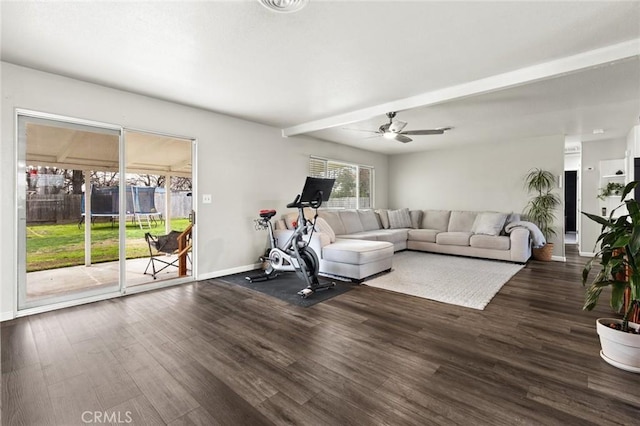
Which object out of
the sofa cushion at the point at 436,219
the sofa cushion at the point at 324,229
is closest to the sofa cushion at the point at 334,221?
the sofa cushion at the point at 324,229

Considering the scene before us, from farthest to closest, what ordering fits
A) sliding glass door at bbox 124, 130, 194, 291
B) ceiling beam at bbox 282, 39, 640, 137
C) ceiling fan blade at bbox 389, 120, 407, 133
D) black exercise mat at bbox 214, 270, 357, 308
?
1. ceiling fan blade at bbox 389, 120, 407, 133
2. sliding glass door at bbox 124, 130, 194, 291
3. black exercise mat at bbox 214, 270, 357, 308
4. ceiling beam at bbox 282, 39, 640, 137

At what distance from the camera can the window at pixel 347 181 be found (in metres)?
6.53

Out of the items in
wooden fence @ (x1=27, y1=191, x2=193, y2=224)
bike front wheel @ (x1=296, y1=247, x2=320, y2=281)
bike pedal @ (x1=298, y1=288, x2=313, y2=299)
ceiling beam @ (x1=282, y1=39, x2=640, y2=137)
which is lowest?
bike pedal @ (x1=298, y1=288, x2=313, y2=299)

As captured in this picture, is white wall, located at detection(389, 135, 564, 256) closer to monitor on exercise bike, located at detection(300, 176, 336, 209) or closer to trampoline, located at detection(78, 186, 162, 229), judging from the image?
monitor on exercise bike, located at detection(300, 176, 336, 209)

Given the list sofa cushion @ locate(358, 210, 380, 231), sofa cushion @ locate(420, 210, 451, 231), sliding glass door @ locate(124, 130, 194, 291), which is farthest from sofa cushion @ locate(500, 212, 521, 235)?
sliding glass door @ locate(124, 130, 194, 291)

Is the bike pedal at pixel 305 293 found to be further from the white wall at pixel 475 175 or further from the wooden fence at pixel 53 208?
the white wall at pixel 475 175

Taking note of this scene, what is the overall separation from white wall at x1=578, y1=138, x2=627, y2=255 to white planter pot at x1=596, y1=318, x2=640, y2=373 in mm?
5418

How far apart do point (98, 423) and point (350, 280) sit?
322 centimetres

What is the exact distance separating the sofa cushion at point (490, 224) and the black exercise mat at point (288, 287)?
138 inches

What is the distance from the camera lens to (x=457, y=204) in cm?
737

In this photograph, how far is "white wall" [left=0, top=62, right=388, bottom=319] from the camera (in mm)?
2906

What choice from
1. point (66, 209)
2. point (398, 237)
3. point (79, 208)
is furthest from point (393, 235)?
point (66, 209)

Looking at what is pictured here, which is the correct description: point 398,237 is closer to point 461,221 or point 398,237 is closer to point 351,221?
point 351,221

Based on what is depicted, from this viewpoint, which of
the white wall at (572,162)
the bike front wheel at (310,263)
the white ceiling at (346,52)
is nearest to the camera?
the white ceiling at (346,52)
